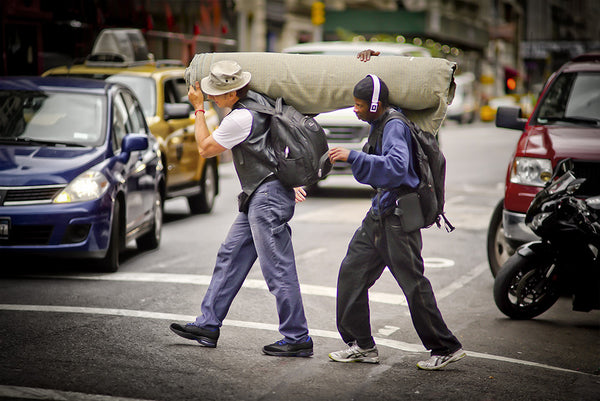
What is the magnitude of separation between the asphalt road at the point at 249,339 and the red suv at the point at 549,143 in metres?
0.63

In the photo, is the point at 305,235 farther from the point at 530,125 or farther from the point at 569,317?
the point at 569,317

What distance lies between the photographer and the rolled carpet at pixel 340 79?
238 inches

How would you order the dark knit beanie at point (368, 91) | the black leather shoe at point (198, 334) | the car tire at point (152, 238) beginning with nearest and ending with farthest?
the dark knit beanie at point (368, 91) → the black leather shoe at point (198, 334) → the car tire at point (152, 238)

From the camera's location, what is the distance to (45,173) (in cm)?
862

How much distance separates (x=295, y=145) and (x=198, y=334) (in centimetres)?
137

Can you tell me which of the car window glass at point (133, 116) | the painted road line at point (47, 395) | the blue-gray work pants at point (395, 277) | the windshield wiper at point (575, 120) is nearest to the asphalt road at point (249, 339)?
the painted road line at point (47, 395)

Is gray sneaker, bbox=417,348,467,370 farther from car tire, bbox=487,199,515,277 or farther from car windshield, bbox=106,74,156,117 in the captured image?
car windshield, bbox=106,74,156,117

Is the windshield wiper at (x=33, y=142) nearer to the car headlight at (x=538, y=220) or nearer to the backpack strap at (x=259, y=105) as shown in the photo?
the backpack strap at (x=259, y=105)

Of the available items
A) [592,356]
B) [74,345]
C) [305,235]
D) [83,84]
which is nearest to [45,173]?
[83,84]

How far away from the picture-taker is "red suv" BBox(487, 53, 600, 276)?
8266 mm

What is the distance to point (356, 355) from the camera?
6.16 m

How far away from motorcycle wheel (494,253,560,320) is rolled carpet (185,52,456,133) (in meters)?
1.76

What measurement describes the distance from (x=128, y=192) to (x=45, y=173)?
3.51 ft

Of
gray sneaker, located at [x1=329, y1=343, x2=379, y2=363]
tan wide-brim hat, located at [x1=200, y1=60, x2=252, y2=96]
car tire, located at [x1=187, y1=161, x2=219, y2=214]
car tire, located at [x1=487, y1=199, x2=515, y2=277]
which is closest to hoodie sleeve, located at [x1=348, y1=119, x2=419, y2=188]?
tan wide-brim hat, located at [x1=200, y1=60, x2=252, y2=96]
